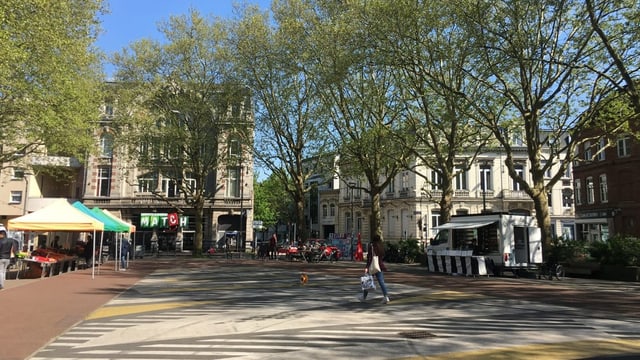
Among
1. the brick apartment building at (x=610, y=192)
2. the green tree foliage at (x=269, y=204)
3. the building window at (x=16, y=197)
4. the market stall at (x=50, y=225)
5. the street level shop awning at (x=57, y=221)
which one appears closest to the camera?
the market stall at (x=50, y=225)

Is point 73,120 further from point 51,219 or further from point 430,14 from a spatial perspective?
point 430,14

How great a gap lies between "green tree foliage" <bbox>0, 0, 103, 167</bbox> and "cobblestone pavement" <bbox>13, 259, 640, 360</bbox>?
11.6 m

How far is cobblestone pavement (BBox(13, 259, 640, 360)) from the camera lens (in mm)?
7160

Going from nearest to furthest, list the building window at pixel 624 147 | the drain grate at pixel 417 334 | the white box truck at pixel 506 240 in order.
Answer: the drain grate at pixel 417 334, the white box truck at pixel 506 240, the building window at pixel 624 147

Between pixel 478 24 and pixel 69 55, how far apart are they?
60.5 ft

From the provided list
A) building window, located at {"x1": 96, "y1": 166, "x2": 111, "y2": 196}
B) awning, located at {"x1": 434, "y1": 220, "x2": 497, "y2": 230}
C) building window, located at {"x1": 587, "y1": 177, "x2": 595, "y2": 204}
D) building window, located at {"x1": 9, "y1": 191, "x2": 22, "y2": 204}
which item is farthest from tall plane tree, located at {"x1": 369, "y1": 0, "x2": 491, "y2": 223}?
building window, located at {"x1": 9, "y1": 191, "x2": 22, "y2": 204}

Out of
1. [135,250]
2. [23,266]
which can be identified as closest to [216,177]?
[135,250]

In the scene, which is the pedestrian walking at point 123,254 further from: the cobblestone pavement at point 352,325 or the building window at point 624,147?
the building window at point 624,147

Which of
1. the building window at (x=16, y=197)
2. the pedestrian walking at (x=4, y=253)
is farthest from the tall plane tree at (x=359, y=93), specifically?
the building window at (x=16, y=197)

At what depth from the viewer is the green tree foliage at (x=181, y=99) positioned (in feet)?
115

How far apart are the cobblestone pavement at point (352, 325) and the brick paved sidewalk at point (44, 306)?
1.02 ft

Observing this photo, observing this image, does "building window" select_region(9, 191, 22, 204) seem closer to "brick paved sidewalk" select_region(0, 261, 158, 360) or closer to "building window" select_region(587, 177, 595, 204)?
"brick paved sidewalk" select_region(0, 261, 158, 360)

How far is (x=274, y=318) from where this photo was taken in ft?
33.3

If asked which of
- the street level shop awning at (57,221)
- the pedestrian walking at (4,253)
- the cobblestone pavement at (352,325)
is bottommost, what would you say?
the cobblestone pavement at (352,325)
